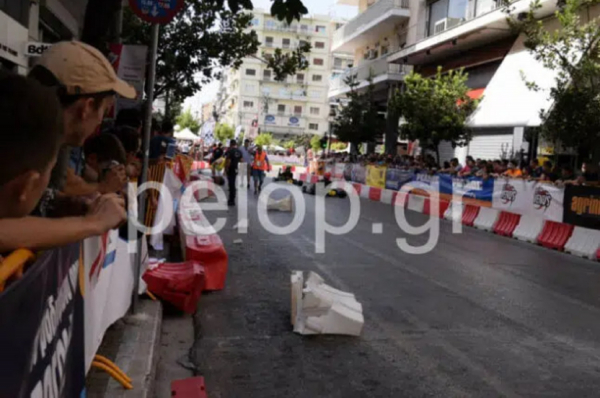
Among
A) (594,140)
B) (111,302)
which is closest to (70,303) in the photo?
(111,302)

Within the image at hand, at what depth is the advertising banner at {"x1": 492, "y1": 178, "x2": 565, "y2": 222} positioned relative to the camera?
15.1 metres

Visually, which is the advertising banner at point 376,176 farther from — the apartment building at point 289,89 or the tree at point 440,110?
the apartment building at point 289,89

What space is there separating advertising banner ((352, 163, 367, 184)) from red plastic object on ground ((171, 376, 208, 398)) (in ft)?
83.7

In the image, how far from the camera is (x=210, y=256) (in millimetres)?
7266

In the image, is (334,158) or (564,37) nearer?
(564,37)

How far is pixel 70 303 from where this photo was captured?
244cm

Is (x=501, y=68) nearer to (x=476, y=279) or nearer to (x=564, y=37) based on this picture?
(x=564, y=37)

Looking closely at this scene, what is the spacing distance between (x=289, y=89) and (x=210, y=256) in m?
104

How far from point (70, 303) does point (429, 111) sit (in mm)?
24163

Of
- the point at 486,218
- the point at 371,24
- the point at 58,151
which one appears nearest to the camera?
the point at 58,151

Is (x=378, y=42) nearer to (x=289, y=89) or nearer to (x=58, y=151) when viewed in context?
(x=58, y=151)

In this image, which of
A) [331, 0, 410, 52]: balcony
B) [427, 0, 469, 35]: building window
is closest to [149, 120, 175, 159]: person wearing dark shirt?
[427, 0, 469, 35]: building window

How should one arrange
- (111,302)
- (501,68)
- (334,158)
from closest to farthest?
(111,302) < (501,68) < (334,158)

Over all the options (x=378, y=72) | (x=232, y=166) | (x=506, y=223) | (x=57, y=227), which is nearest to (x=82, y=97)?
(x=57, y=227)
